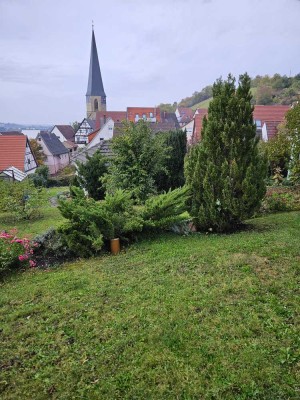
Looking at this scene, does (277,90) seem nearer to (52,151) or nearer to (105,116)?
(105,116)

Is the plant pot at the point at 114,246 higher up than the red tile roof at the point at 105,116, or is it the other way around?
the red tile roof at the point at 105,116

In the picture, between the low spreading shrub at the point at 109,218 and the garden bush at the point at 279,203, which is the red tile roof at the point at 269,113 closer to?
the garden bush at the point at 279,203

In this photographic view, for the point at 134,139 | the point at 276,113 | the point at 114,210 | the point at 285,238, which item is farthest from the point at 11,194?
the point at 276,113

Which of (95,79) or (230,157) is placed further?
(95,79)

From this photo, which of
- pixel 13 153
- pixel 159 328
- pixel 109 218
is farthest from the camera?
pixel 13 153

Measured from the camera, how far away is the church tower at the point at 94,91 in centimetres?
5319

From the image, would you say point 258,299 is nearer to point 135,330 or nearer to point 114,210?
point 135,330

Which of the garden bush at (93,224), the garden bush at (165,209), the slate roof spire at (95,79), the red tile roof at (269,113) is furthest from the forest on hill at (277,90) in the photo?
the garden bush at (93,224)

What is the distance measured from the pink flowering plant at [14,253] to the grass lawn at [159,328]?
0.31 m

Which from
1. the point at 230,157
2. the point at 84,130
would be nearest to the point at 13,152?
the point at 230,157

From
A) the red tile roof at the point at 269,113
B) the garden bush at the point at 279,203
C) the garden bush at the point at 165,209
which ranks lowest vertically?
the garden bush at the point at 279,203

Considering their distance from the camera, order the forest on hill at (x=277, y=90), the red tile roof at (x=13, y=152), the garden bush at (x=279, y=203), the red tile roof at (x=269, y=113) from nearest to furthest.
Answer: the garden bush at (x=279, y=203) < the red tile roof at (x=13, y=152) < the red tile roof at (x=269, y=113) < the forest on hill at (x=277, y=90)

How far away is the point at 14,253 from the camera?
4.78m

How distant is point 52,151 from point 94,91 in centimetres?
2252
